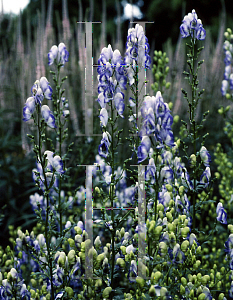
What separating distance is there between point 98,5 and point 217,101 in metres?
11.0

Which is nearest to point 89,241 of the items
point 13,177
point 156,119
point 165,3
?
point 156,119

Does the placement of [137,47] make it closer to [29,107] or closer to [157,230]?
[29,107]

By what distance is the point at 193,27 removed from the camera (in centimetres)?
184

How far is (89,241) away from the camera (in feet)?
4.74

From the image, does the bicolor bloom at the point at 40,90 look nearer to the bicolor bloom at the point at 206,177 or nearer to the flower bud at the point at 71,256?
Answer: the flower bud at the point at 71,256

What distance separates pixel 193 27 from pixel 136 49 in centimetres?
47

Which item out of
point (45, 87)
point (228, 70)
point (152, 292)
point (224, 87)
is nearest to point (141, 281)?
point (152, 292)

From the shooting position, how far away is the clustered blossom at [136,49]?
1.56m

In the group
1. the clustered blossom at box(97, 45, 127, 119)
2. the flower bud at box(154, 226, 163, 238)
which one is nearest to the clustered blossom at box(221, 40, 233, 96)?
the clustered blossom at box(97, 45, 127, 119)

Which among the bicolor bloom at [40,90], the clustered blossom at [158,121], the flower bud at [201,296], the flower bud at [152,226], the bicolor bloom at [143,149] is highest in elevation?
the bicolor bloom at [40,90]

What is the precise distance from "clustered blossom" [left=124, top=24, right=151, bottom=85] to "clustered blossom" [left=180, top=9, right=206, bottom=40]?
392 mm

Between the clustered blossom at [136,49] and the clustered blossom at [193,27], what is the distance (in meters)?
0.39

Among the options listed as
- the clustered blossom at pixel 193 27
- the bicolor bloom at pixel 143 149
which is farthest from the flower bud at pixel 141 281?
the clustered blossom at pixel 193 27

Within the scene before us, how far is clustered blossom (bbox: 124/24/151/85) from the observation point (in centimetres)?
156
